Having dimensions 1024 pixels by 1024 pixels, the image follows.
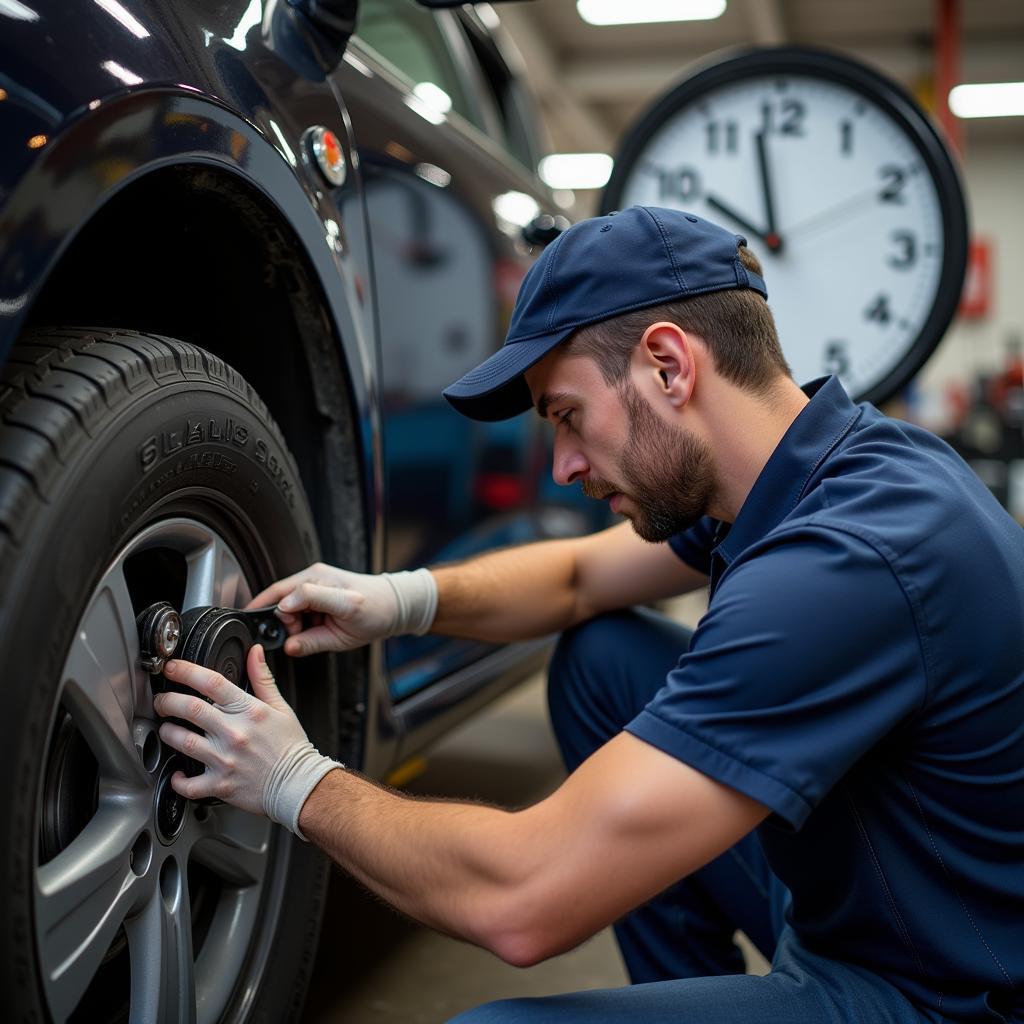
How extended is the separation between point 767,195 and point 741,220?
7 cm

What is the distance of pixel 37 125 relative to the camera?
76cm

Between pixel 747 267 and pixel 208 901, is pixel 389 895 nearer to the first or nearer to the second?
pixel 208 901

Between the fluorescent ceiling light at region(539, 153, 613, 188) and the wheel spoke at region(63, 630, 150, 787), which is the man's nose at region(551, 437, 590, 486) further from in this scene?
the fluorescent ceiling light at region(539, 153, 613, 188)

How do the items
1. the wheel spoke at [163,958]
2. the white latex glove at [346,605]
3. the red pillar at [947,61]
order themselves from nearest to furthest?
1. the wheel spoke at [163,958]
2. the white latex glove at [346,605]
3. the red pillar at [947,61]

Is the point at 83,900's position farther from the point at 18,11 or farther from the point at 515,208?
the point at 515,208

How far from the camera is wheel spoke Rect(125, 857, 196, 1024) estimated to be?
0.97 meters

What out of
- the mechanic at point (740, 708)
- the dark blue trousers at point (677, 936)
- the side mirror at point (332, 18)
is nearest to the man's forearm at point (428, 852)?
the mechanic at point (740, 708)

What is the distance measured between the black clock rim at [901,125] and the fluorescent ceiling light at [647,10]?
288 inches

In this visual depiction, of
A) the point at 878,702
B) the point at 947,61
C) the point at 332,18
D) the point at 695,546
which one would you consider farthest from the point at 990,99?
the point at 878,702

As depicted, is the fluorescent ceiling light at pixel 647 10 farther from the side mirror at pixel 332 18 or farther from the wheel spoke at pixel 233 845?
the wheel spoke at pixel 233 845

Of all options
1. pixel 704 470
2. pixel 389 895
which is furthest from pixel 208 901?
pixel 704 470

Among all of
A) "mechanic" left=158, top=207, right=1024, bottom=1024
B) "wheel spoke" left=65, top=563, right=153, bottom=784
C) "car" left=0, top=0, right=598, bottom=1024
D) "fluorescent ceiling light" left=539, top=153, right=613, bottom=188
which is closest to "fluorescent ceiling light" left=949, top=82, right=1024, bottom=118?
"fluorescent ceiling light" left=539, top=153, right=613, bottom=188

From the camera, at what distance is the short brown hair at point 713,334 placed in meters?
1.15

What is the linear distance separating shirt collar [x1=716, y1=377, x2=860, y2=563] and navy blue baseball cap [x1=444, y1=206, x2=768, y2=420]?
160 mm
